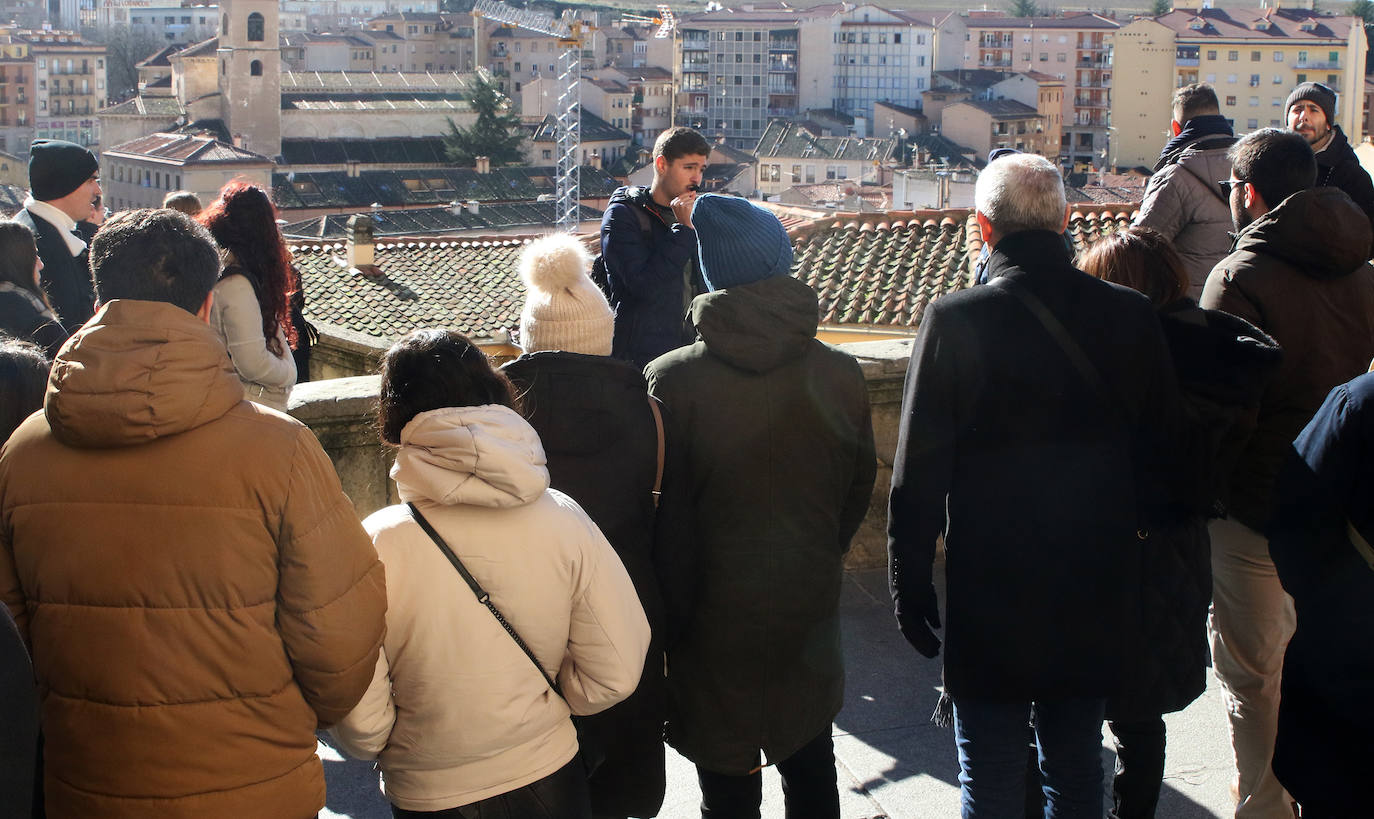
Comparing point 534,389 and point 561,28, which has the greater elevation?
point 561,28

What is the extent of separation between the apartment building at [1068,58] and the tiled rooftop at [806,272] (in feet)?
192

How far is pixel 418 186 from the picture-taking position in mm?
64000

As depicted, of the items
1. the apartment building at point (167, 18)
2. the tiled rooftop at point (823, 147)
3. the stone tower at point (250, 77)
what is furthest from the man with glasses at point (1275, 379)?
the apartment building at point (167, 18)

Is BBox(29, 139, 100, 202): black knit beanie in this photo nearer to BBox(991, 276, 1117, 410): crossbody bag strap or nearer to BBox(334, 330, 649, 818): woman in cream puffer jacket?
BBox(334, 330, 649, 818): woman in cream puffer jacket

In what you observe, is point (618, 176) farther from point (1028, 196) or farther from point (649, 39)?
point (1028, 196)

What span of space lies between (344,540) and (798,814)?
122cm

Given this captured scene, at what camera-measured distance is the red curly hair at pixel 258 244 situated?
11.7 ft

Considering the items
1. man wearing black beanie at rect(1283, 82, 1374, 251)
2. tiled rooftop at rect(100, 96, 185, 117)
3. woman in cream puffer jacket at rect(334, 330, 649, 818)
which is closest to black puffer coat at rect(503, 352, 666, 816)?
woman in cream puffer jacket at rect(334, 330, 649, 818)

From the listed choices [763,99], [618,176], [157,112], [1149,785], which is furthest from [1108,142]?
[1149,785]

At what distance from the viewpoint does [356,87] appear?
250 feet

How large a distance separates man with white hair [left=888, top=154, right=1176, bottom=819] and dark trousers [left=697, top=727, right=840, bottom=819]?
0.97 ft

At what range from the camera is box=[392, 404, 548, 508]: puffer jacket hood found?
7.41ft

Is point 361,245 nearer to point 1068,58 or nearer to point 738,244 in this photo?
point 738,244

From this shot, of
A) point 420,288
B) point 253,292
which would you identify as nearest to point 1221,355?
point 253,292
